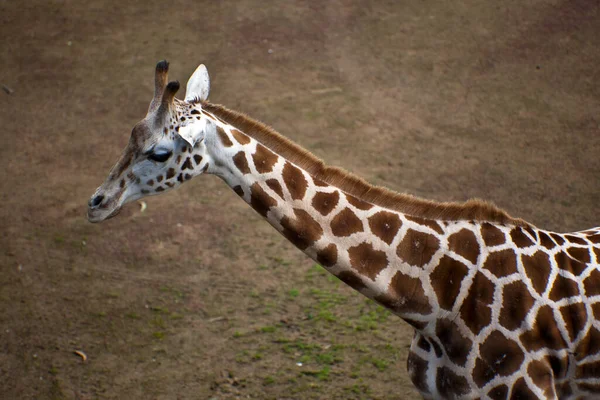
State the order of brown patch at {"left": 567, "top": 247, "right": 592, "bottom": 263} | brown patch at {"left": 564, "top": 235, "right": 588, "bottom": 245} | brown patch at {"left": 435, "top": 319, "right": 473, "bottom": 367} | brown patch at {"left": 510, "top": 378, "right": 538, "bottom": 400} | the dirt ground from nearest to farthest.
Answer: brown patch at {"left": 510, "top": 378, "right": 538, "bottom": 400} → brown patch at {"left": 435, "top": 319, "right": 473, "bottom": 367} → brown patch at {"left": 567, "top": 247, "right": 592, "bottom": 263} → brown patch at {"left": 564, "top": 235, "right": 588, "bottom": 245} → the dirt ground

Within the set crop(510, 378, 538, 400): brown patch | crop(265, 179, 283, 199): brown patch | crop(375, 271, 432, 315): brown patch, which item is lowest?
crop(510, 378, 538, 400): brown patch

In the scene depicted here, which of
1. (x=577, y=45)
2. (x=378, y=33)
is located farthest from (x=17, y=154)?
(x=577, y=45)

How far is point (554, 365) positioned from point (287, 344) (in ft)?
9.13

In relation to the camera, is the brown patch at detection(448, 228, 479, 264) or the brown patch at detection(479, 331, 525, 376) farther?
the brown patch at detection(448, 228, 479, 264)

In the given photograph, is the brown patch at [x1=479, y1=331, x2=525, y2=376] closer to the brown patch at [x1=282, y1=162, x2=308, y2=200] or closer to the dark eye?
the brown patch at [x1=282, y1=162, x2=308, y2=200]

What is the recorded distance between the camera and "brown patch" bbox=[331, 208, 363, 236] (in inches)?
161

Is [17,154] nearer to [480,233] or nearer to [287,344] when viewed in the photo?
[287,344]

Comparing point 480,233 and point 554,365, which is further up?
point 480,233

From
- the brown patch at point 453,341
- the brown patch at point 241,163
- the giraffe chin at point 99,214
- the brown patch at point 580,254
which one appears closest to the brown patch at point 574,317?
the brown patch at point 580,254

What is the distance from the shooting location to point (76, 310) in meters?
6.82

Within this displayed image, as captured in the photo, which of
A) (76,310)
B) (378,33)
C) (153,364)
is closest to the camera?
(153,364)

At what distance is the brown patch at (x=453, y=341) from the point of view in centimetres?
405

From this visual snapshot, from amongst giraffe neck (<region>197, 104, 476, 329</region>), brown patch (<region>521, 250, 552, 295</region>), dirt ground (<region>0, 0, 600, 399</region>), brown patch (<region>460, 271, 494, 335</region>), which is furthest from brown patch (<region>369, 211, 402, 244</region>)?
dirt ground (<region>0, 0, 600, 399</region>)

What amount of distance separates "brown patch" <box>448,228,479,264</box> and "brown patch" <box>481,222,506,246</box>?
7cm
